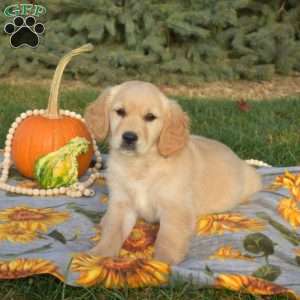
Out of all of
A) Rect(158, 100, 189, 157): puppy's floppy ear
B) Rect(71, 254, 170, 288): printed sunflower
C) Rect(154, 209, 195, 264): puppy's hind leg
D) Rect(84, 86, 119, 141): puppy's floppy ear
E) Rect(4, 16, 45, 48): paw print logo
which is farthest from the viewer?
Rect(4, 16, 45, 48): paw print logo

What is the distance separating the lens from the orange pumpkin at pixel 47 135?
12.7 feet

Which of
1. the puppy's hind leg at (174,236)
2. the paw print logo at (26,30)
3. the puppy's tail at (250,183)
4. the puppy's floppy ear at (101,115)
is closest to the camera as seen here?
the puppy's hind leg at (174,236)

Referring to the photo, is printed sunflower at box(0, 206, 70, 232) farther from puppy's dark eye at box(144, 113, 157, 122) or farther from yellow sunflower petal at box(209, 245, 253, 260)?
yellow sunflower petal at box(209, 245, 253, 260)

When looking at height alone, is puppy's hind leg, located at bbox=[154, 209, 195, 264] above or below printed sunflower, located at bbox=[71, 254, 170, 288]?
below

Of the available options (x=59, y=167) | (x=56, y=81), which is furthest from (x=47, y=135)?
(x=56, y=81)

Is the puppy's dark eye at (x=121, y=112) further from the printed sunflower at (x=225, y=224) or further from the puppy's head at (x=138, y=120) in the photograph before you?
the printed sunflower at (x=225, y=224)

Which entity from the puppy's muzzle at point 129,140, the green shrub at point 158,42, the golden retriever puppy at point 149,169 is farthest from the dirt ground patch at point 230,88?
the puppy's muzzle at point 129,140

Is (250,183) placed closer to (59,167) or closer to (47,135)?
(59,167)

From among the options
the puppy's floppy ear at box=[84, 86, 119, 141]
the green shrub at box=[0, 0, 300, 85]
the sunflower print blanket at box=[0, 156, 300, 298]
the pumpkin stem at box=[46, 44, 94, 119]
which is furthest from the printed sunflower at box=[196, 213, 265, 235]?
the green shrub at box=[0, 0, 300, 85]

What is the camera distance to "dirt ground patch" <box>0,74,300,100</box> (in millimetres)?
7781

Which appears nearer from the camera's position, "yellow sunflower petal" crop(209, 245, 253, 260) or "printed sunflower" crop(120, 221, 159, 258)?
"yellow sunflower petal" crop(209, 245, 253, 260)

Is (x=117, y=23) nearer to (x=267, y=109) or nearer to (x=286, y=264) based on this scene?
(x=267, y=109)

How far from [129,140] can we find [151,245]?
1.95 feet

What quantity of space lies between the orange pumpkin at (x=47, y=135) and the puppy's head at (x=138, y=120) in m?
0.61
